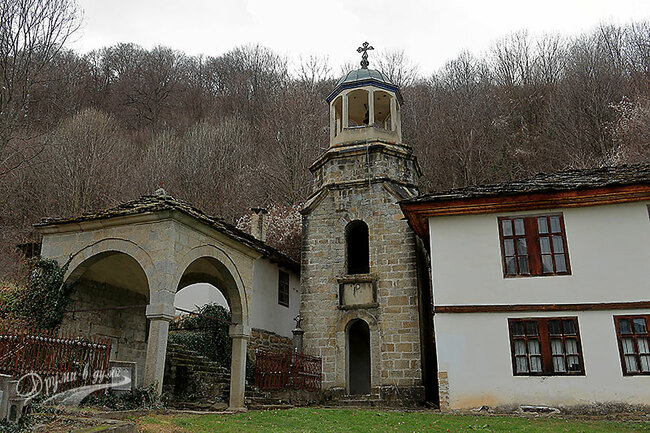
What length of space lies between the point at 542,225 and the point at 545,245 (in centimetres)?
55

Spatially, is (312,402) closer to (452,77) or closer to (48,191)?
(48,191)

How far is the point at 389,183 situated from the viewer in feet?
59.8

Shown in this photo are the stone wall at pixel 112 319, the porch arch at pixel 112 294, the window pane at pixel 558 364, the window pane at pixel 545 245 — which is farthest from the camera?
the window pane at pixel 545 245

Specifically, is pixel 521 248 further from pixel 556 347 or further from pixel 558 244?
pixel 556 347

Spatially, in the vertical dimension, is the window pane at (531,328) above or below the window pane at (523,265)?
below

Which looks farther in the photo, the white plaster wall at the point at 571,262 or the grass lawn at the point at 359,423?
the white plaster wall at the point at 571,262

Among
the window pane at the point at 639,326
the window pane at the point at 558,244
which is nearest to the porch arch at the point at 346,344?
the window pane at the point at 558,244

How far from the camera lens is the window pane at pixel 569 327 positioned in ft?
41.7

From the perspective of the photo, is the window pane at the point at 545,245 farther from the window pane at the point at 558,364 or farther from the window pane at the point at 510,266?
the window pane at the point at 558,364

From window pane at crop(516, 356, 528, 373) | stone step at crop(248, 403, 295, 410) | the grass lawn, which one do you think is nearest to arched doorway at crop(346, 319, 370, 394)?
stone step at crop(248, 403, 295, 410)

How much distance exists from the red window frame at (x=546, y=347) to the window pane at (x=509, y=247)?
171cm

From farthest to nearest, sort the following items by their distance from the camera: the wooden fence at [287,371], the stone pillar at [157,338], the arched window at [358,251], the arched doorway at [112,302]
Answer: the arched window at [358,251], the wooden fence at [287,371], the arched doorway at [112,302], the stone pillar at [157,338]

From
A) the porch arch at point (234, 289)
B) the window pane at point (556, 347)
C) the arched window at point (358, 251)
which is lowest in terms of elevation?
the window pane at point (556, 347)

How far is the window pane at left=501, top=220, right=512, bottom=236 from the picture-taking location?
13953 mm
